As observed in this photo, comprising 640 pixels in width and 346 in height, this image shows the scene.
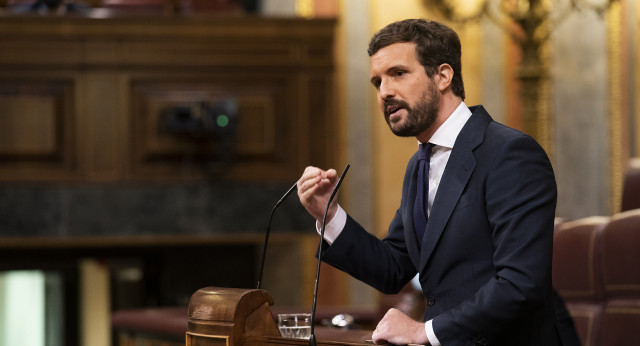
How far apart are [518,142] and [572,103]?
3.97 meters

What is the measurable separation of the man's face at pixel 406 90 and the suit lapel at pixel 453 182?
81mm

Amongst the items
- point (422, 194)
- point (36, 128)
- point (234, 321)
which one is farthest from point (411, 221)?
point (36, 128)

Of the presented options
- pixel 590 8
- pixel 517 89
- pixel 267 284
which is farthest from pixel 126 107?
pixel 590 8

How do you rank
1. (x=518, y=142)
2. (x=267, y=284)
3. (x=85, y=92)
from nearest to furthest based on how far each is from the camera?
1. (x=518, y=142)
2. (x=85, y=92)
3. (x=267, y=284)

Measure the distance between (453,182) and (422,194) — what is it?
0.12 meters

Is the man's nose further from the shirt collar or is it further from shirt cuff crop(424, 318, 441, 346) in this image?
shirt cuff crop(424, 318, 441, 346)

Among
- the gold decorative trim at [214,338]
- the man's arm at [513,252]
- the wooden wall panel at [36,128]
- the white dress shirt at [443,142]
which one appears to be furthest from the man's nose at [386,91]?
the wooden wall panel at [36,128]

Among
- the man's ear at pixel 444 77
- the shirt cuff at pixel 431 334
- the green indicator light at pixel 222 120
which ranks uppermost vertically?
the man's ear at pixel 444 77

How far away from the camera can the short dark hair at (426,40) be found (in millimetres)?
1892

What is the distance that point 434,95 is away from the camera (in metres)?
1.90

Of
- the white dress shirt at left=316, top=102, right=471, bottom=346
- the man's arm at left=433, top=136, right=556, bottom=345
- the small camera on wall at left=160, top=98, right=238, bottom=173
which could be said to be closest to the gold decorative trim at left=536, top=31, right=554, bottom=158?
the small camera on wall at left=160, top=98, right=238, bottom=173

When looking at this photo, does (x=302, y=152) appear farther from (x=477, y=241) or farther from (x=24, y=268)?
(x=477, y=241)

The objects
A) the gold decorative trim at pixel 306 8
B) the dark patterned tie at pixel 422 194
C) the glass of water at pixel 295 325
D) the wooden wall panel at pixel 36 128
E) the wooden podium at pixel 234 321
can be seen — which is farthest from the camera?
the gold decorative trim at pixel 306 8

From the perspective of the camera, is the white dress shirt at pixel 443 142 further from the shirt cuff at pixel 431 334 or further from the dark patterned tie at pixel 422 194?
the shirt cuff at pixel 431 334
